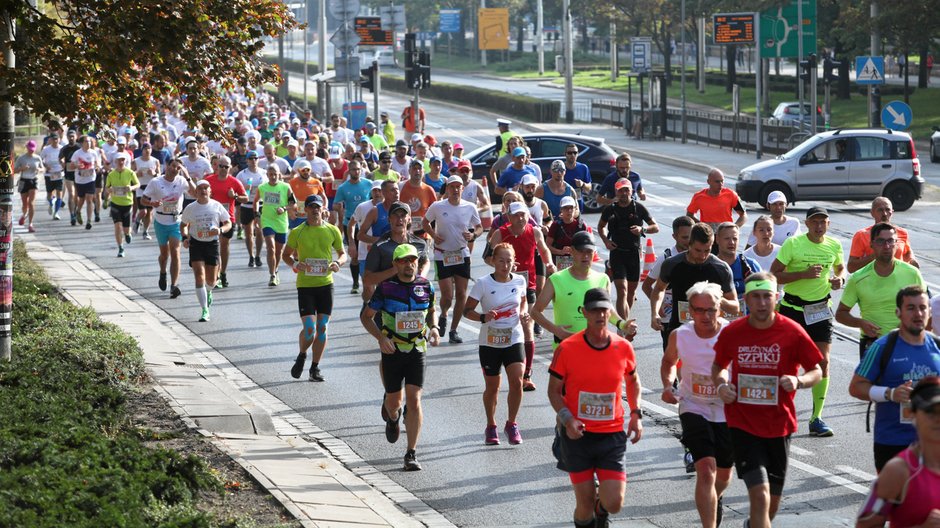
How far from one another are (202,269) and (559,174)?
14.4 ft

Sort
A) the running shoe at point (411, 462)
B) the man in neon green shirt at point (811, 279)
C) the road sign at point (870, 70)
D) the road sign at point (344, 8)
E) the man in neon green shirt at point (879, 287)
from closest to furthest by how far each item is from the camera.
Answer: the man in neon green shirt at point (879, 287) → the running shoe at point (411, 462) → the man in neon green shirt at point (811, 279) → the road sign at point (870, 70) → the road sign at point (344, 8)

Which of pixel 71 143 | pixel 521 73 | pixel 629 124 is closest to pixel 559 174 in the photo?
pixel 71 143

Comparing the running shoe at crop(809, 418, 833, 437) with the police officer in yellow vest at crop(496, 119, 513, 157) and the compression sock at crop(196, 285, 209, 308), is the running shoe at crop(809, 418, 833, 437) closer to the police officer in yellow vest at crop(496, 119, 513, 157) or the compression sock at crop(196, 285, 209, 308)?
the compression sock at crop(196, 285, 209, 308)

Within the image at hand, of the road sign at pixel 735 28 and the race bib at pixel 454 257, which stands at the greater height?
the road sign at pixel 735 28

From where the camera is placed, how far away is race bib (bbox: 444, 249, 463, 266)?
16484 mm

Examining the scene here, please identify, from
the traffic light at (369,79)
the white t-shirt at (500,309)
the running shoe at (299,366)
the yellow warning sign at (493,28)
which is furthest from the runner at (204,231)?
→ the yellow warning sign at (493,28)

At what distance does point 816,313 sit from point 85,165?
61.4ft

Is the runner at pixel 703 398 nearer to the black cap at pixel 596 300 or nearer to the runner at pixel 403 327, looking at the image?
the black cap at pixel 596 300

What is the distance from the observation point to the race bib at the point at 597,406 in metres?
8.46

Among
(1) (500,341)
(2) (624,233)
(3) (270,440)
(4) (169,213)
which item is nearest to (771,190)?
(4) (169,213)

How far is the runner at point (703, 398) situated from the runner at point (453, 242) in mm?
7698

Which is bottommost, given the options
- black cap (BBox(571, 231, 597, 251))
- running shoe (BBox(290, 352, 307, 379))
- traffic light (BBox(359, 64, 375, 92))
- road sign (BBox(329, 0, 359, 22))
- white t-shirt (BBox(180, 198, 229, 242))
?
running shoe (BBox(290, 352, 307, 379))

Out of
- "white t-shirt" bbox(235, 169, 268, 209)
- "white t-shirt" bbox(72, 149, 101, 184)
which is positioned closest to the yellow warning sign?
"white t-shirt" bbox(72, 149, 101, 184)

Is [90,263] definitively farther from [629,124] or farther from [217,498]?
[629,124]
